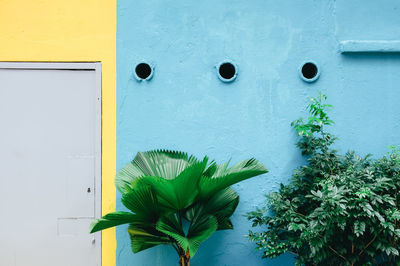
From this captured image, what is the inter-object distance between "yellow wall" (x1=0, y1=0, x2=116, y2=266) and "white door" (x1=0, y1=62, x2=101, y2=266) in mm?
63

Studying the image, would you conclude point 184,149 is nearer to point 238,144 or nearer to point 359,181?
point 238,144

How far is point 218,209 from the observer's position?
242 cm

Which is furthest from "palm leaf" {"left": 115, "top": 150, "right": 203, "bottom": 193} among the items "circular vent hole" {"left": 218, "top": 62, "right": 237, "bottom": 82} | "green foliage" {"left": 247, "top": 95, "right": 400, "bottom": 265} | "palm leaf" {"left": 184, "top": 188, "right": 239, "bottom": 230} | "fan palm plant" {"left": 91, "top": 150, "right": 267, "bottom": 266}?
"circular vent hole" {"left": 218, "top": 62, "right": 237, "bottom": 82}

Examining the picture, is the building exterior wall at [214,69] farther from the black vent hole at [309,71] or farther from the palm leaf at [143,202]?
the palm leaf at [143,202]

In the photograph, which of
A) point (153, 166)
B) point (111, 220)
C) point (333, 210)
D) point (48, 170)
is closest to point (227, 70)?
point (153, 166)

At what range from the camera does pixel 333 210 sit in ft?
6.94

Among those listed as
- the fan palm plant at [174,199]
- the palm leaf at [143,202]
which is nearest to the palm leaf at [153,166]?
the fan palm plant at [174,199]

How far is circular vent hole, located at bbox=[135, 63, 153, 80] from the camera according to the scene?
2797mm

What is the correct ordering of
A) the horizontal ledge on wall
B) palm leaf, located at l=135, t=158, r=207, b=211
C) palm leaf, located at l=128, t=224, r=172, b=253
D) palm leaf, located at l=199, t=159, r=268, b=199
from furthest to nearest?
1. the horizontal ledge on wall
2. palm leaf, located at l=128, t=224, r=172, b=253
3. palm leaf, located at l=199, t=159, r=268, b=199
4. palm leaf, located at l=135, t=158, r=207, b=211

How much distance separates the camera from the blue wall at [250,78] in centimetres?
276

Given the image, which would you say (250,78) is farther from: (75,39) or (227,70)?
(75,39)

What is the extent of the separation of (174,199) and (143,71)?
1171 millimetres

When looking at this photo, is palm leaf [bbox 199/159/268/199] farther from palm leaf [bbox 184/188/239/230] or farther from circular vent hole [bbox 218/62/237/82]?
circular vent hole [bbox 218/62/237/82]

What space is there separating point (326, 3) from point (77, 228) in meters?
2.63
